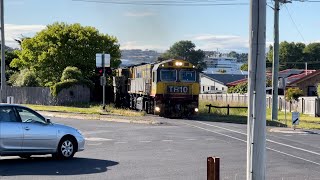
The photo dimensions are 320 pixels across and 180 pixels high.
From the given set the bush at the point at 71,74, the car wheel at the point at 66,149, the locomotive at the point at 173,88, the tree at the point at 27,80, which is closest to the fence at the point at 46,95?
the bush at the point at 71,74

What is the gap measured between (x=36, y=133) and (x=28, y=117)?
522 mm

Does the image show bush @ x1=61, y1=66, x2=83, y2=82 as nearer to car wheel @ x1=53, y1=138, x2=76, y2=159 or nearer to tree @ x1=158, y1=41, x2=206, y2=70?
car wheel @ x1=53, y1=138, x2=76, y2=159

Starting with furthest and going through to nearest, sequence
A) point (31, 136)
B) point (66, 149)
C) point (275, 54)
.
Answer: point (275, 54)
point (66, 149)
point (31, 136)

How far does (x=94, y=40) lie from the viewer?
6125 centimetres

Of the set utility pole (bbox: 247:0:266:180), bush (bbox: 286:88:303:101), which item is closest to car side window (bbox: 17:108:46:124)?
utility pole (bbox: 247:0:266:180)

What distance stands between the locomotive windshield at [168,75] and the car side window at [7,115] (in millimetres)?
22425

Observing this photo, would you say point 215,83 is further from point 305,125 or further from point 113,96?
point 305,125

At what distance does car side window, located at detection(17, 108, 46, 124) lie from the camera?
15.0 meters

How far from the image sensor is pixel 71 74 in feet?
178

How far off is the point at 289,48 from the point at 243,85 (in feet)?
160

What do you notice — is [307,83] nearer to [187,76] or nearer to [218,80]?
[218,80]

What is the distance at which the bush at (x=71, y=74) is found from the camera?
178ft

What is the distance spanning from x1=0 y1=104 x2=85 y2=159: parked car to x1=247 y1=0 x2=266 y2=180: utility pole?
8.20 m

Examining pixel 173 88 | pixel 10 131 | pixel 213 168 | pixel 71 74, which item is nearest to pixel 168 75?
pixel 173 88
